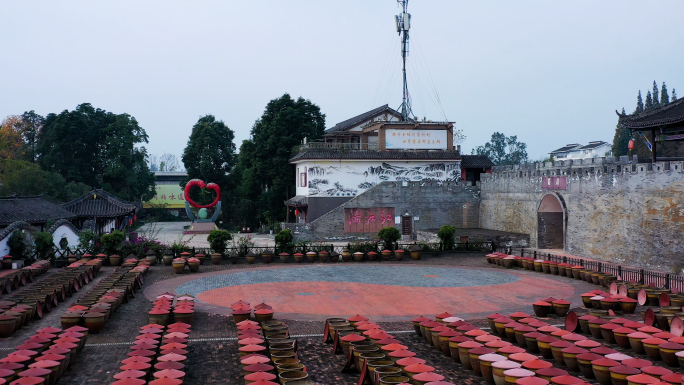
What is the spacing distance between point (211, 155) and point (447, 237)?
2891 cm

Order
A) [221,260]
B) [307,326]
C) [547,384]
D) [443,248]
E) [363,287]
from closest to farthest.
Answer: [547,384]
[307,326]
[363,287]
[221,260]
[443,248]

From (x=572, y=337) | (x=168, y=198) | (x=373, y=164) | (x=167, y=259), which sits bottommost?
(x=572, y=337)

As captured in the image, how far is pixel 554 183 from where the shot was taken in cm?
3114

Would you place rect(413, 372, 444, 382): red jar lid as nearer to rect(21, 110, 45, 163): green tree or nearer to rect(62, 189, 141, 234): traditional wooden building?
rect(62, 189, 141, 234): traditional wooden building

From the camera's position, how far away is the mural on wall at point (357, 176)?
129 feet

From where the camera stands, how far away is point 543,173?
32.3 meters

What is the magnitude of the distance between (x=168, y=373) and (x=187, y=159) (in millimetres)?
45300

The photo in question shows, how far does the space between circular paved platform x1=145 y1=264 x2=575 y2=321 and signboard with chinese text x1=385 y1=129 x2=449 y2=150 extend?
15.5 m

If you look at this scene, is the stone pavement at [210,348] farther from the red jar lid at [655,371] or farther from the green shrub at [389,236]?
the green shrub at [389,236]

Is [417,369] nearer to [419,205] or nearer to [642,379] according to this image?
[642,379]

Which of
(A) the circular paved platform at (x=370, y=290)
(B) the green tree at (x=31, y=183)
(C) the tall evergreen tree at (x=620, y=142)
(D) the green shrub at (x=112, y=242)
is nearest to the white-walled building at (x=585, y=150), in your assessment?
(C) the tall evergreen tree at (x=620, y=142)

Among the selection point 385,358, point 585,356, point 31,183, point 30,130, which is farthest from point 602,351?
point 30,130

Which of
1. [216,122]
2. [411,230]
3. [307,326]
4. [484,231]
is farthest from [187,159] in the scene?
[307,326]

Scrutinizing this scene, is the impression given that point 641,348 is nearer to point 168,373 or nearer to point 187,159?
point 168,373
